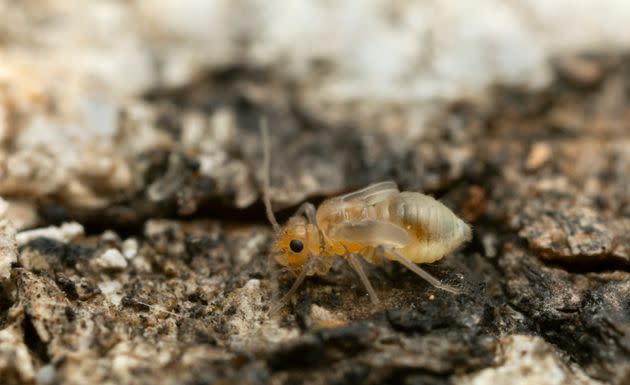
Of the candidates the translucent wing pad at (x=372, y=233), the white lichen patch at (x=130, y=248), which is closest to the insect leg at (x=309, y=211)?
the translucent wing pad at (x=372, y=233)

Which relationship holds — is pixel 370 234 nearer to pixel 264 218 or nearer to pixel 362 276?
pixel 362 276

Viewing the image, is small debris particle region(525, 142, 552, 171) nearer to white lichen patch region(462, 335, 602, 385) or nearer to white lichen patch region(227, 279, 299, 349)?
white lichen patch region(462, 335, 602, 385)

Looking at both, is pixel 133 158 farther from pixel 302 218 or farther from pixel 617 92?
pixel 617 92

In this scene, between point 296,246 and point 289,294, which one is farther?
point 296,246

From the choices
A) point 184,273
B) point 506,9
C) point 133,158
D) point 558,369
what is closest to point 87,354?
point 184,273

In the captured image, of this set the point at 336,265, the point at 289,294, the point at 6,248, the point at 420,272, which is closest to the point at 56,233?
the point at 6,248

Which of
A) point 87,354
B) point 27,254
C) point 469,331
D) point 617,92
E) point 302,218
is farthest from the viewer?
point 617,92
